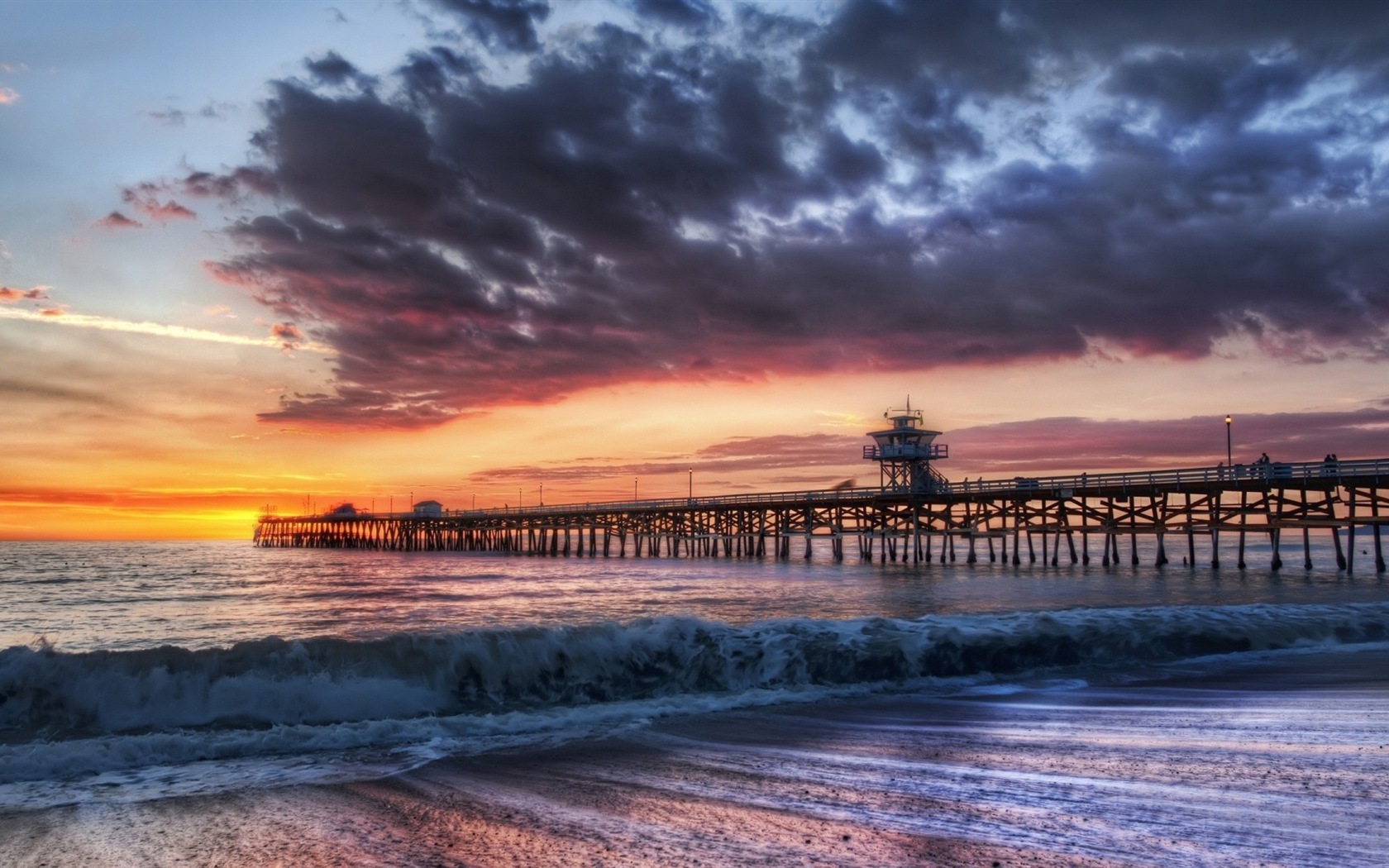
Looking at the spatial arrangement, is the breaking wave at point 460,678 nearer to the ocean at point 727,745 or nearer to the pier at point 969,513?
the ocean at point 727,745

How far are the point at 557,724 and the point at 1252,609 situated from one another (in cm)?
1420

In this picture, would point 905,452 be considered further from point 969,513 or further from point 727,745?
point 727,745

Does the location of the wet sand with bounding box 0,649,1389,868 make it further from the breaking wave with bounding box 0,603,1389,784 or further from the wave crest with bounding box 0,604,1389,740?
the wave crest with bounding box 0,604,1389,740

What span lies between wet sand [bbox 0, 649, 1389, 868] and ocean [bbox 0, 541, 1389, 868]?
0.03 metres

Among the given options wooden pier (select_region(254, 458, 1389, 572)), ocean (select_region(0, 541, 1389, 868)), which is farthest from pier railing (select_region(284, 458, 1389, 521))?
ocean (select_region(0, 541, 1389, 868))

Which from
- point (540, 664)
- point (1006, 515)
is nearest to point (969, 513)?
point (1006, 515)

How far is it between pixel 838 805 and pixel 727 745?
7.20 feet

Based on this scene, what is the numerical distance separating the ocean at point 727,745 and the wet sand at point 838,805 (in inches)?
1.2

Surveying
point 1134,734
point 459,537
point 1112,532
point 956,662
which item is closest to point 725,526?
point 1112,532

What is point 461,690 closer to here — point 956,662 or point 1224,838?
point 956,662

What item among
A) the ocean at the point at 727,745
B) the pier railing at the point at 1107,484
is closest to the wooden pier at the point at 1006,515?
the pier railing at the point at 1107,484

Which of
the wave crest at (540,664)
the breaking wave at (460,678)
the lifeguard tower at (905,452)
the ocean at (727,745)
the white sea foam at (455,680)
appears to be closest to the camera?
the ocean at (727,745)

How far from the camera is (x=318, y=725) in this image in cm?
825

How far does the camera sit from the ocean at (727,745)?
4652 mm
